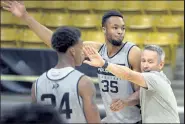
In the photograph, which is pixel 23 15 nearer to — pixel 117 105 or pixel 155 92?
pixel 117 105

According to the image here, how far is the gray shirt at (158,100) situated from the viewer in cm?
324

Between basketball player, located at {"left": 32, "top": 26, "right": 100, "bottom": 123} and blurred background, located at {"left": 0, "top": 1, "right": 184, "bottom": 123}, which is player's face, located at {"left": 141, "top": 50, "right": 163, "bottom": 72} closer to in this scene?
basketball player, located at {"left": 32, "top": 26, "right": 100, "bottom": 123}

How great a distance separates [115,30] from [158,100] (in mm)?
699

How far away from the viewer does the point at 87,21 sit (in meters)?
10.6

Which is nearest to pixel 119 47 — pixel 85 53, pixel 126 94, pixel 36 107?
pixel 126 94

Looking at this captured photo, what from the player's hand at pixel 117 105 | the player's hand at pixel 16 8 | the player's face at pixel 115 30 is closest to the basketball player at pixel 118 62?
the player's face at pixel 115 30

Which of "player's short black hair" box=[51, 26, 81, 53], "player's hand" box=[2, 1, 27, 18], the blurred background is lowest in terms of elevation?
the blurred background

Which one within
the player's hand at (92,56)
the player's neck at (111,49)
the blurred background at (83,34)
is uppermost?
the player's hand at (92,56)

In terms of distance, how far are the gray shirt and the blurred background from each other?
3.94 m

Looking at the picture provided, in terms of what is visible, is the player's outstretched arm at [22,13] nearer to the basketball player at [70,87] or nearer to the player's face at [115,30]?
the player's face at [115,30]

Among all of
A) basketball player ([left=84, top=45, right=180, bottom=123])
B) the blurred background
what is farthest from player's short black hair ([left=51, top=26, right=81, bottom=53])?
the blurred background

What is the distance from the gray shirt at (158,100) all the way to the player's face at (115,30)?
1.65 feet

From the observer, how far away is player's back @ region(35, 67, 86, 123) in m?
2.37

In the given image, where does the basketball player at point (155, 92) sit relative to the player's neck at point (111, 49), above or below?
below
